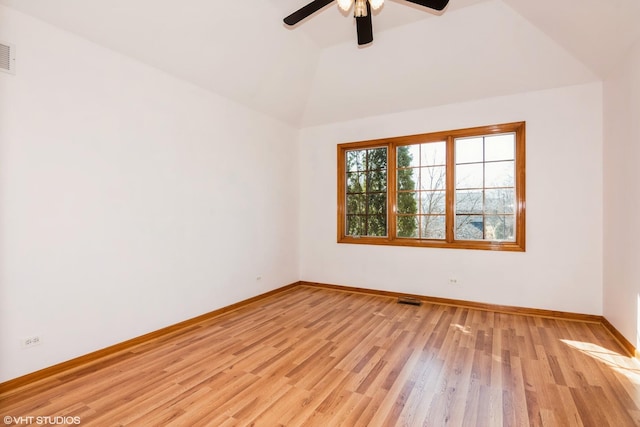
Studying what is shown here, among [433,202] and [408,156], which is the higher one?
[408,156]

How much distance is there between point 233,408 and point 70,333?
5.25 ft

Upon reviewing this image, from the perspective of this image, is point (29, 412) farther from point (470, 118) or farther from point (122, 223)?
point (470, 118)

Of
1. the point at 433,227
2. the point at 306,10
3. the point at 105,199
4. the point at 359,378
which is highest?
the point at 306,10

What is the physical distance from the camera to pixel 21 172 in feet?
7.20

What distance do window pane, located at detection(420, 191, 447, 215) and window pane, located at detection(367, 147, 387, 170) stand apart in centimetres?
82

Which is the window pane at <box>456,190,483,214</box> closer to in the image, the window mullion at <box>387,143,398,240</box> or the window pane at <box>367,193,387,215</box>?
the window mullion at <box>387,143,398,240</box>

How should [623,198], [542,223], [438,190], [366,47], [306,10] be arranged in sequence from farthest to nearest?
[438,190]
[366,47]
[542,223]
[623,198]
[306,10]

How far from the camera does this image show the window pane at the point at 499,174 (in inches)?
155

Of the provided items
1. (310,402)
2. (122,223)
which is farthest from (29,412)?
(310,402)

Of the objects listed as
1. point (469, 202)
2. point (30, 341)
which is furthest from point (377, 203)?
point (30, 341)

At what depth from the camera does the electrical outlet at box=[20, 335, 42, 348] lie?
7.22ft

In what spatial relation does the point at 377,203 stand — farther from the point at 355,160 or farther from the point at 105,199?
the point at 105,199

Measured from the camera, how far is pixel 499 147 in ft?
13.2

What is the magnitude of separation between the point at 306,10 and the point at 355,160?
9.30ft
